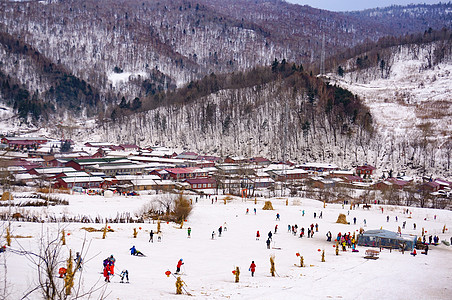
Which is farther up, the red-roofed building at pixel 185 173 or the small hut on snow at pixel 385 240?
the red-roofed building at pixel 185 173

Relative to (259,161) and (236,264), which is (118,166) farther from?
(236,264)

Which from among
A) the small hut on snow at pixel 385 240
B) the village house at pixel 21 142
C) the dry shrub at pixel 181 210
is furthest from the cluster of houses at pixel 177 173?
the small hut on snow at pixel 385 240

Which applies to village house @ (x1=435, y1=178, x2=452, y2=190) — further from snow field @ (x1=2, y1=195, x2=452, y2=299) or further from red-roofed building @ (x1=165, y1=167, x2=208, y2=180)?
red-roofed building @ (x1=165, y1=167, x2=208, y2=180)

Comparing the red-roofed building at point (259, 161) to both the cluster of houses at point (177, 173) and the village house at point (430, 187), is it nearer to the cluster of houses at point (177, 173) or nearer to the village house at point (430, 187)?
the cluster of houses at point (177, 173)

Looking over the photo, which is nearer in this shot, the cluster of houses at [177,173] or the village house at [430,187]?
the cluster of houses at [177,173]

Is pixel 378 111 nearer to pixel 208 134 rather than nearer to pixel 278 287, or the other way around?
pixel 208 134

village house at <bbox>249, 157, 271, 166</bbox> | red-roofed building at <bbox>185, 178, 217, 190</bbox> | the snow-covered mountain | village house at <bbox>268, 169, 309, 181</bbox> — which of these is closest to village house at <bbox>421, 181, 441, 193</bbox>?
the snow-covered mountain

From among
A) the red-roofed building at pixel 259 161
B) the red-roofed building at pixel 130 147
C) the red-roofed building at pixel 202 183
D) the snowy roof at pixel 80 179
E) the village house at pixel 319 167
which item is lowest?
the red-roofed building at pixel 202 183
